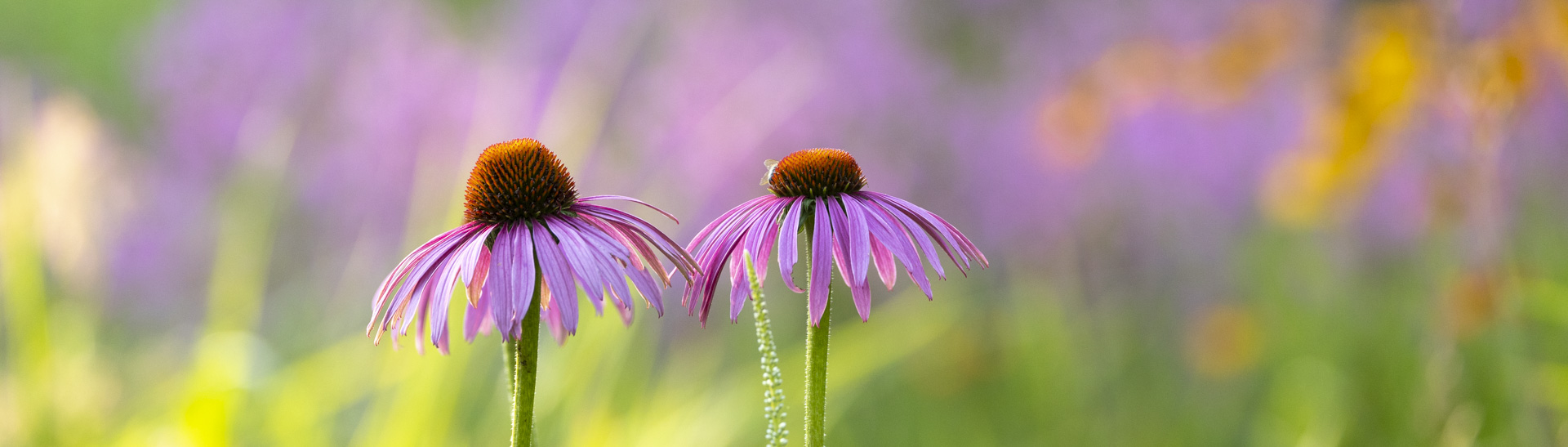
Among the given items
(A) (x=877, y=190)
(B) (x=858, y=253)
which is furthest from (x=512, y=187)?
(A) (x=877, y=190)

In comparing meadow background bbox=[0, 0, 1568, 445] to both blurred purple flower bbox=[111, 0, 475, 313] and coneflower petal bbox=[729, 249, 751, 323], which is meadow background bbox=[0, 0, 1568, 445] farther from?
Answer: coneflower petal bbox=[729, 249, 751, 323]

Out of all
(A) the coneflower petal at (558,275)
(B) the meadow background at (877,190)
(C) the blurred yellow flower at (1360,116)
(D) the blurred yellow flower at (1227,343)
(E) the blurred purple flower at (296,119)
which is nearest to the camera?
(A) the coneflower petal at (558,275)

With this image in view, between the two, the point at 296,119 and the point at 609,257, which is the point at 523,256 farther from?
the point at 296,119

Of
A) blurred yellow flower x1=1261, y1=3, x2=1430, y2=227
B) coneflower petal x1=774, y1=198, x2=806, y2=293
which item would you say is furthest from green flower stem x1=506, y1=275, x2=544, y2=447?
blurred yellow flower x1=1261, y1=3, x2=1430, y2=227

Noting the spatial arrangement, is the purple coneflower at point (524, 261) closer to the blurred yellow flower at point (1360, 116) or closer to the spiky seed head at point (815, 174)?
the spiky seed head at point (815, 174)

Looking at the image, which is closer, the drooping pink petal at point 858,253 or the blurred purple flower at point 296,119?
the drooping pink petal at point 858,253

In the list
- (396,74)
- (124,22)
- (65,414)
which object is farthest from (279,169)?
(124,22)

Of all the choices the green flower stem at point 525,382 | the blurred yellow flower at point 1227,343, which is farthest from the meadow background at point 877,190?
the green flower stem at point 525,382
